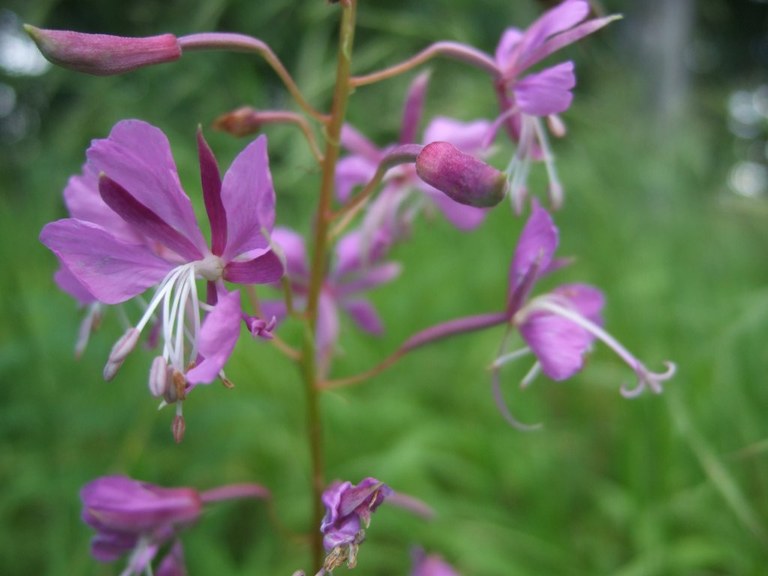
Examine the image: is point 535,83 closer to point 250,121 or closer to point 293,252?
point 250,121

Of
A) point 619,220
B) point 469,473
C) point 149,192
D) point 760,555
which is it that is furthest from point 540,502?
point 619,220

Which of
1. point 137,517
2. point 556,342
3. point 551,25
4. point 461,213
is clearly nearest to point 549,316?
point 556,342

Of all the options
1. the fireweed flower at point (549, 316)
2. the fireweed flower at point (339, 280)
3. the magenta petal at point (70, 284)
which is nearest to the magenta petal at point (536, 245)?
the fireweed flower at point (549, 316)

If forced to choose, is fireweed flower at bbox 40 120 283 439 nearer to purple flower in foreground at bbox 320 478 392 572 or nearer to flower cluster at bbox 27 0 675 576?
flower cluster at bbox 27 0 675 576

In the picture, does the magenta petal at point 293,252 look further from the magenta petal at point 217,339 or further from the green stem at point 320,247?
the magenta petal at point 217,339

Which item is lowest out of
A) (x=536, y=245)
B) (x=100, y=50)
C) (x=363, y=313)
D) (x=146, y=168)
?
(x=363, y=313)

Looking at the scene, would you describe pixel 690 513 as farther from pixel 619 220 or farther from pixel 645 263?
pixel 619 220
